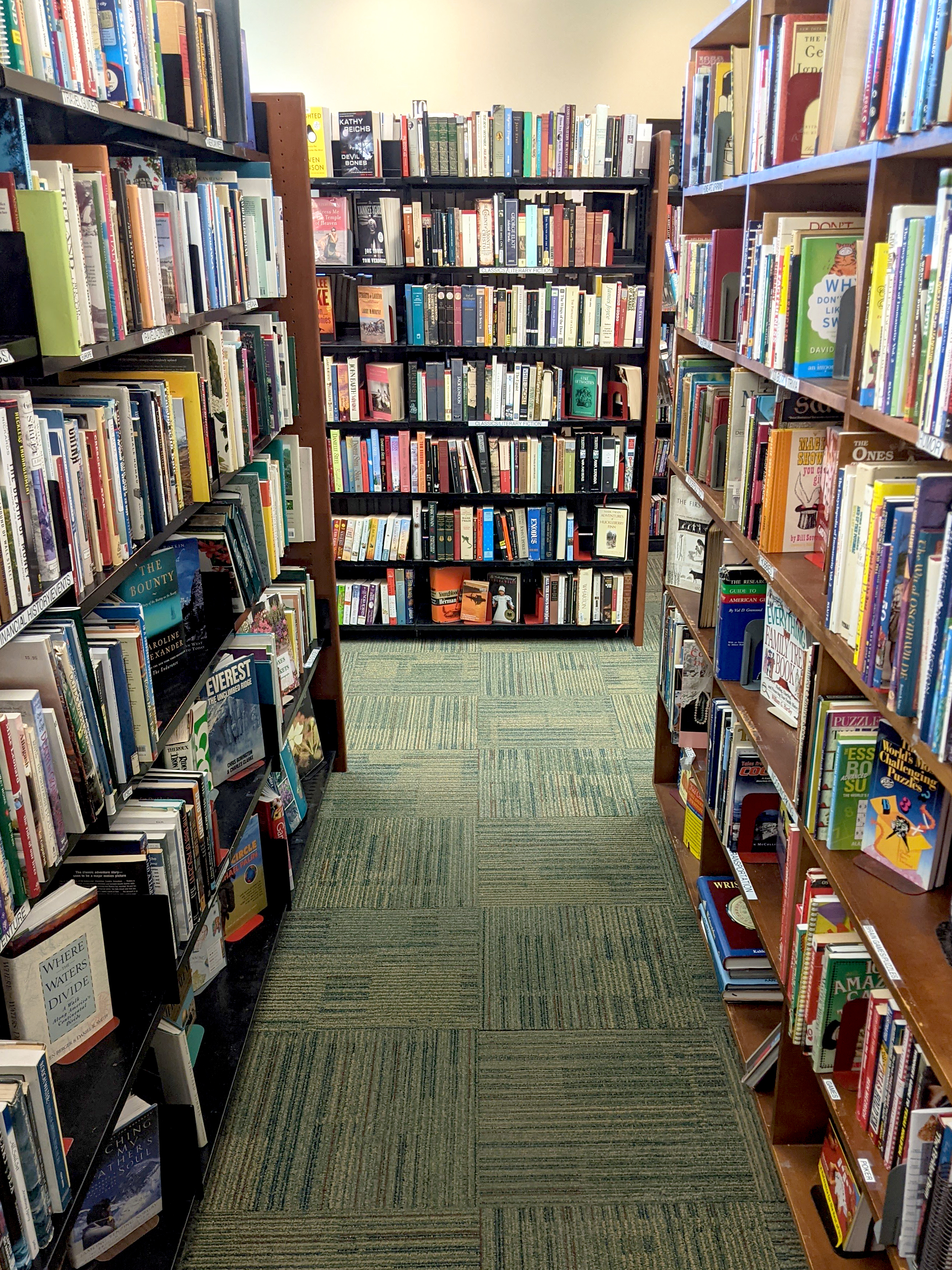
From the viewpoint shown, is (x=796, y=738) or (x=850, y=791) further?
(x=796, y=738)

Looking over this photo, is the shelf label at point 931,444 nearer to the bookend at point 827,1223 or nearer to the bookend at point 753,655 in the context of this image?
the bookend at point 753,655

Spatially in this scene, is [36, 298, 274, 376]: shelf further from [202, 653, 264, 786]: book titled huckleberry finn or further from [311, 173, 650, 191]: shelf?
[311, 173, 650, 191]: shelf

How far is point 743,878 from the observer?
2322 millimetres

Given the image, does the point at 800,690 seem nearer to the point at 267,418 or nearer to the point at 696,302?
the point at 696,302

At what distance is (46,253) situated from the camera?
1481 millimetres

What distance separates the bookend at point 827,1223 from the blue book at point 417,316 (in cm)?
370

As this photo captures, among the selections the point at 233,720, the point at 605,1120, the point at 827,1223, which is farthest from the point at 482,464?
the point at 827,1223

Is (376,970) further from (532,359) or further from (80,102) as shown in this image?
(532,359)

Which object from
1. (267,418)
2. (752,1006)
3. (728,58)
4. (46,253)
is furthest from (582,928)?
(728,58)

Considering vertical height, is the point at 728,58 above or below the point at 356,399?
above

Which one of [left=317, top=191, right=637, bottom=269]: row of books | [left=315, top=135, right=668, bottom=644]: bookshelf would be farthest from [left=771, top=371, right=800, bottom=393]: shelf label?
[left=317, top=191, right=637, bottom=269]: row of books

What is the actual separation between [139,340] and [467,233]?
9.71ft

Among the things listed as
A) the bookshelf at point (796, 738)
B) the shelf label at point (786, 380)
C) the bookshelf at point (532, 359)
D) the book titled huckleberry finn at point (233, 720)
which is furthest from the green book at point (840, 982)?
the bookshelf at point (532, 359)

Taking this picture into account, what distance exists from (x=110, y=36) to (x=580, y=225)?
3.01m
